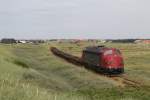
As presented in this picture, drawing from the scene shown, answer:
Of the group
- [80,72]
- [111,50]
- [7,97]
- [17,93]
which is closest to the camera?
[7,97]

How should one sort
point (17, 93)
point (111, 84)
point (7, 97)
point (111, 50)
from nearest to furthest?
point (7, 97) < point (17, 93) < point (111, 84) < point (111, 50)

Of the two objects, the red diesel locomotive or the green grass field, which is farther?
the red diesel locomotive

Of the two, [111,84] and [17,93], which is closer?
[17,93]

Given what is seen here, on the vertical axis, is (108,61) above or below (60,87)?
above

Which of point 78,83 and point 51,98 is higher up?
point 51,98

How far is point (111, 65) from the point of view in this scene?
46781 millimetres

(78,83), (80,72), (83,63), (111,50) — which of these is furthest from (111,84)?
(83,63)

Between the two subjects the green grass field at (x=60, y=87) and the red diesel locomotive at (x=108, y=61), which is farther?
the red diesel locomotive at (x=108, y=61)

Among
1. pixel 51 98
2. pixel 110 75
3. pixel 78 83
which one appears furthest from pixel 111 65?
pixel 51 98

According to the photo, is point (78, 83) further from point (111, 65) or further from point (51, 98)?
point (51, 98)

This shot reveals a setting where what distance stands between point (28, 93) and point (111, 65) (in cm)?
3448

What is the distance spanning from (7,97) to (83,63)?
1822 inches

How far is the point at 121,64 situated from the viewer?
1876 inches

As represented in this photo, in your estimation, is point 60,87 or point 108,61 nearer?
point 60,87
